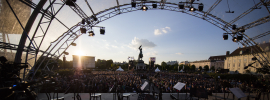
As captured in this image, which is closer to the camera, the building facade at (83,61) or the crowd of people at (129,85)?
the crowd of people at (129,85)

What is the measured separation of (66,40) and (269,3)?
79.9ft

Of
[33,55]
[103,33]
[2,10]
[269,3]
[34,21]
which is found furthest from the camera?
[103,33]

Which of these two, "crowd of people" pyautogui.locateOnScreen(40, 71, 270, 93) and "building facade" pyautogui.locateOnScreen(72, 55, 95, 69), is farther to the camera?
"building facade" pyautogui.locateOnScreen(72, 55, 95, 69)

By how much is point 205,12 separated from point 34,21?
1964 centimetres

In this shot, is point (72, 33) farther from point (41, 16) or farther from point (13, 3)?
point (13, 3)

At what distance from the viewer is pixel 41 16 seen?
31.5 ft

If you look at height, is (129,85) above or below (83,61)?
below

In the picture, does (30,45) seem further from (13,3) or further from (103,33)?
(103,33)

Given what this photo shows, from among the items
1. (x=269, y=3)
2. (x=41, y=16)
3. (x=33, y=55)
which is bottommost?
(x=33, y=55)

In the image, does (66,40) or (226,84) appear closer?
(226,84)

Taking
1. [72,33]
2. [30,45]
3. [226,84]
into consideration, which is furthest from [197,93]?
[72,33]

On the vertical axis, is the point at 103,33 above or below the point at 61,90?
above

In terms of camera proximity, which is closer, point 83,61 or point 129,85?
point 129,85

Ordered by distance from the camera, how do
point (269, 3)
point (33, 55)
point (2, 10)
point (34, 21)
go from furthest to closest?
point (269, 3)
point (33, 55)
point (34, 21)
point (2, 10)
